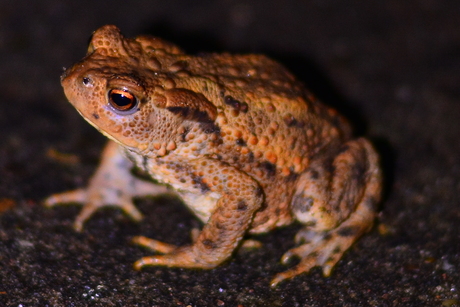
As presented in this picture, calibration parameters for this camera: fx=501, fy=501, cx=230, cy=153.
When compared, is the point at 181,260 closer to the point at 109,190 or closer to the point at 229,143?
the point at 229,143

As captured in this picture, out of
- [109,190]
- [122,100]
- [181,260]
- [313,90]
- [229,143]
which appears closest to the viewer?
[122,100]

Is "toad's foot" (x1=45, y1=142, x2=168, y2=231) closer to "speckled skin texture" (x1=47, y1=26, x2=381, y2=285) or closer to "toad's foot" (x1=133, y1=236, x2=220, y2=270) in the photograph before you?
"speckled skin texture" (x1=47, y1=26, x2=381, y2=285)

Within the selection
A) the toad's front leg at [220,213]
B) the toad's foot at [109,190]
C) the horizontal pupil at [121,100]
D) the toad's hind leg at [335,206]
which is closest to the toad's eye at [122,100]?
the horizontal pupil at [121,100]

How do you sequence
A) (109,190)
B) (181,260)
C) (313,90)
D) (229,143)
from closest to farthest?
(229,143) < (181,260) < (109,190) < (313,90)

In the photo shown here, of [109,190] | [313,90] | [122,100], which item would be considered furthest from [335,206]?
[313,90]

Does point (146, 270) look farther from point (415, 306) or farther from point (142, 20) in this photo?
point (142, 20)
